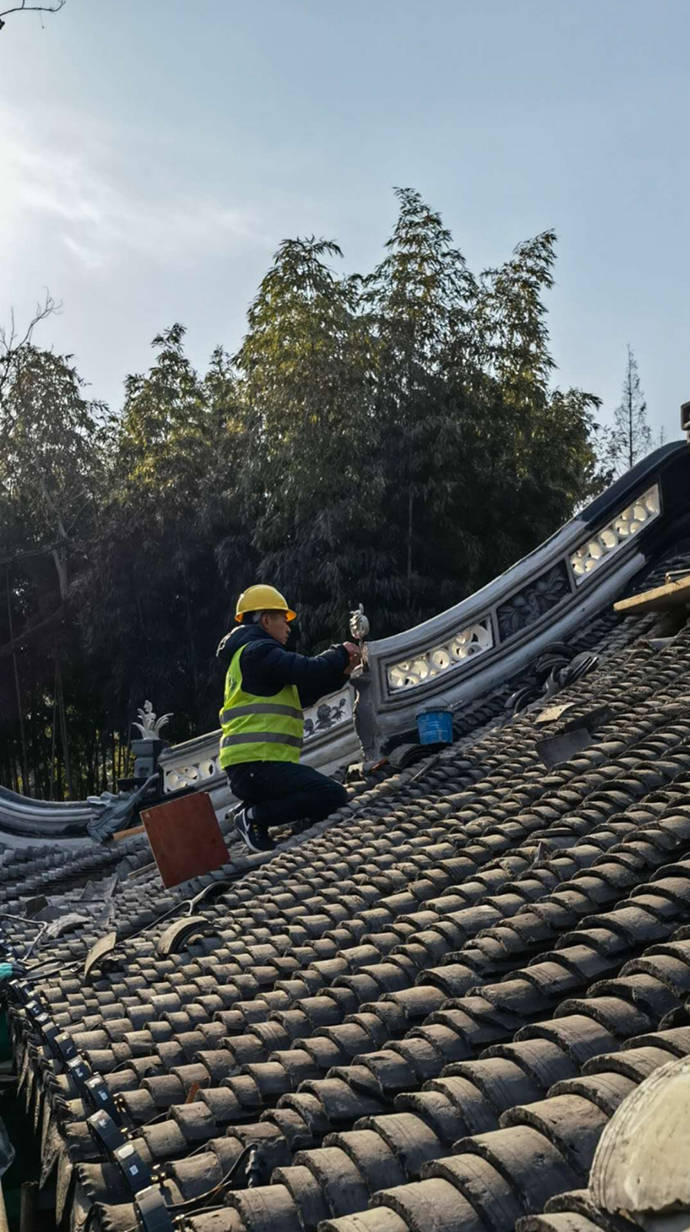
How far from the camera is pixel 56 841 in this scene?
1582cm

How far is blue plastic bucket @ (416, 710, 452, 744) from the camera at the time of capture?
8750 mm

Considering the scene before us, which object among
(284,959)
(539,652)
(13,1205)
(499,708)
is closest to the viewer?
(284,959)

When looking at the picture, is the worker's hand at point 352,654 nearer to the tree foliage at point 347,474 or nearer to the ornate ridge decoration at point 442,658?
the ornate ridge decoration at point 442,658

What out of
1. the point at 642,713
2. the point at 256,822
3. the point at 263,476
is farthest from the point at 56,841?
the point at 642,713

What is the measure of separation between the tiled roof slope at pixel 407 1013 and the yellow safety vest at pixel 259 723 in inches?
49.5

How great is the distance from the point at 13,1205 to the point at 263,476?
1455cm

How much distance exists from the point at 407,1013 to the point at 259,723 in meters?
4.91

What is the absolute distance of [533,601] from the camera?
10.0 metres

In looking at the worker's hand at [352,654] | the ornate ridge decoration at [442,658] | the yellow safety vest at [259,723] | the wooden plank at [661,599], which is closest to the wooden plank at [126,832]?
the ornate ridge decoration at [442,658]

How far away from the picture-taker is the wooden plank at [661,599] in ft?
26.3

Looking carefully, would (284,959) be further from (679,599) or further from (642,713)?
(679,599)

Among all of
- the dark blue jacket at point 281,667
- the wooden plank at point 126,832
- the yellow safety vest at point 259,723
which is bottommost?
the wooden plank at point 126,832

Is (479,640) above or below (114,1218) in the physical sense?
above

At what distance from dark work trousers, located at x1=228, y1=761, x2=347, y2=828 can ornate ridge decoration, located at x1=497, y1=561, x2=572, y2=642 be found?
2.26m
